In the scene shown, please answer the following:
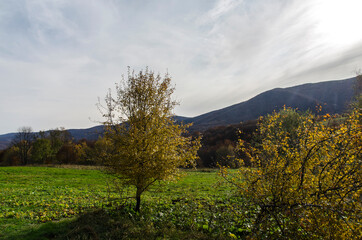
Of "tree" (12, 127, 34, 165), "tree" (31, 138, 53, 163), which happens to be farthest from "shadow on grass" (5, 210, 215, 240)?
"tree" (12, 127, 34, 165)

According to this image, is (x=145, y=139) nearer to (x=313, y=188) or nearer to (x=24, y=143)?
(x=313, y=188)

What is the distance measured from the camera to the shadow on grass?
7348 mm

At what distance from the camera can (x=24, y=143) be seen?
212ft

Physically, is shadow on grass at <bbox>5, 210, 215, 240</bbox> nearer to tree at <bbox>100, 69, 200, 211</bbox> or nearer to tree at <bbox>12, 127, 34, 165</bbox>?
tree at <bbox>100, 69, 200, 211</bbox>

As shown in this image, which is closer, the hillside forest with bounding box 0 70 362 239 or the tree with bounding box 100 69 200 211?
the hillside forest with bounding box 0 70 362 239

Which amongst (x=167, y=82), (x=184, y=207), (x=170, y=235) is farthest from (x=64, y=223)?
(x=167, y=82)

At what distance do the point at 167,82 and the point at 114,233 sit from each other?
296 inches

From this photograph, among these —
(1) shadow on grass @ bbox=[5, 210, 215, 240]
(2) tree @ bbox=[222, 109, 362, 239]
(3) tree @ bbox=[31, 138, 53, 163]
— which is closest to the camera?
(2) tree @ bbox=[222, 109, 362, 239]

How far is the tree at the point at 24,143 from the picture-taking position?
64.1 m

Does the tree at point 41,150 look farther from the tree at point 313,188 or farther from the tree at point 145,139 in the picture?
the tree at point 313,188

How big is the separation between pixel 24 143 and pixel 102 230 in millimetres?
74377

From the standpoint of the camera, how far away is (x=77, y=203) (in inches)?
468

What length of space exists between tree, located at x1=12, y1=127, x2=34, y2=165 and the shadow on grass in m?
71.9

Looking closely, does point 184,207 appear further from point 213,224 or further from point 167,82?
point 167,82
